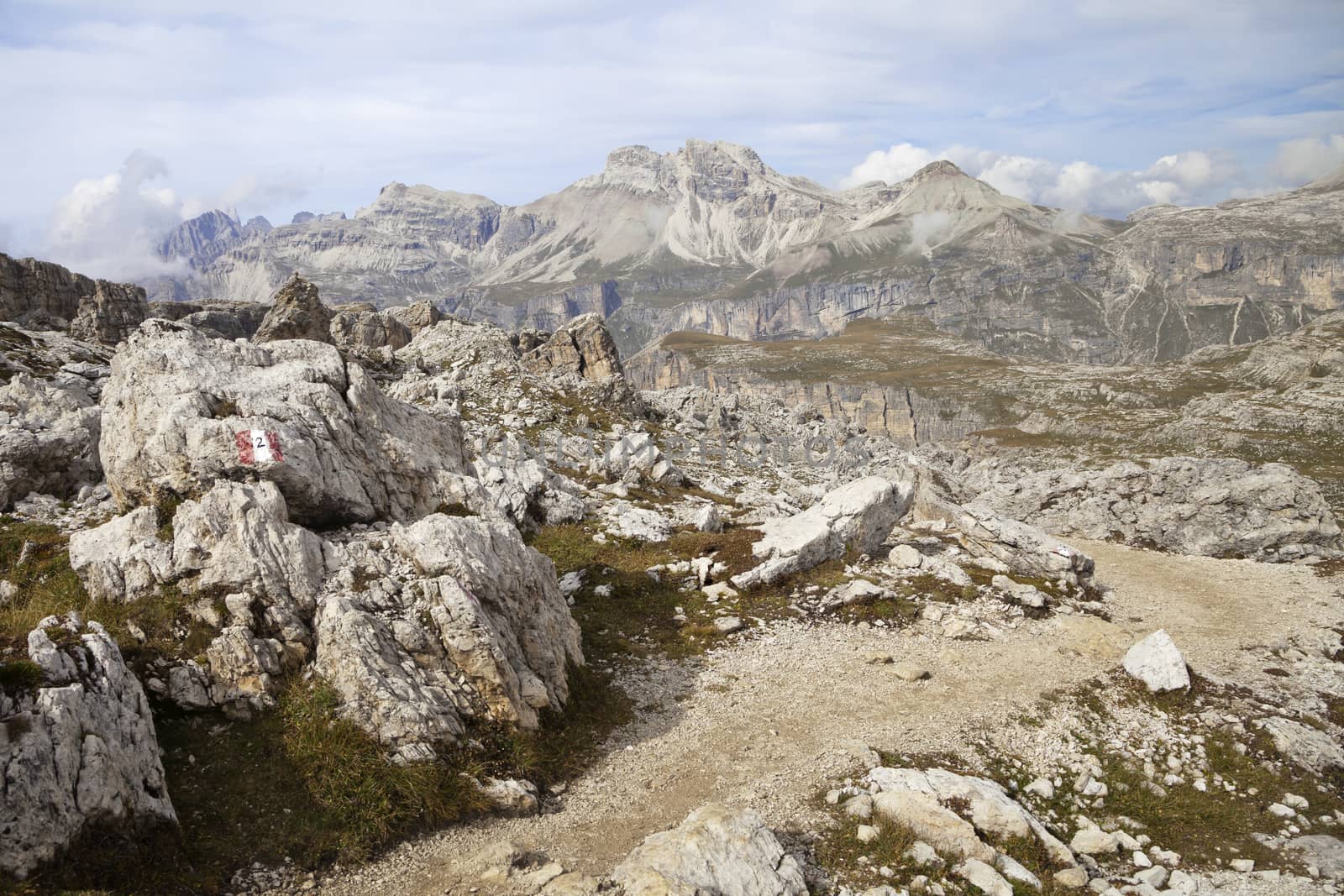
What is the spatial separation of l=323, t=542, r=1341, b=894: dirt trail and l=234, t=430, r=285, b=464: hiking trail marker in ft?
32.7

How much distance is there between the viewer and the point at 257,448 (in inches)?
682

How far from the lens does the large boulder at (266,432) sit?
1720 cm

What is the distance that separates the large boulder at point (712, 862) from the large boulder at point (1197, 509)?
144 ft

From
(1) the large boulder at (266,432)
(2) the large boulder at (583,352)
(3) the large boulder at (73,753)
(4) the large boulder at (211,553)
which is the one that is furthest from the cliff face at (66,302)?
(3) the large boulder at (73,753)

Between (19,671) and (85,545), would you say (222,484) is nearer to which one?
(85,545)

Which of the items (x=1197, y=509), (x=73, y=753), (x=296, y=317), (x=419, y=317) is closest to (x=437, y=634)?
(x=73, y=753)

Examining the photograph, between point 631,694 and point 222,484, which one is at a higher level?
point 222,484

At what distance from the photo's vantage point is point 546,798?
13.8m

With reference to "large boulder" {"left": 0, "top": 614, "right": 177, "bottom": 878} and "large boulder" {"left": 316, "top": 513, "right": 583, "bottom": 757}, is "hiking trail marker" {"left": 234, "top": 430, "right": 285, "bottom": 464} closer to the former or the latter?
"large boulder" {"left": 316, "top": 513, "right": 583, "bottom": 757}

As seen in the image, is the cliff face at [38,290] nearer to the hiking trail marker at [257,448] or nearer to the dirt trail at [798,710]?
the hiking trail marker at [257,448]

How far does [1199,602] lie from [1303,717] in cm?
1131

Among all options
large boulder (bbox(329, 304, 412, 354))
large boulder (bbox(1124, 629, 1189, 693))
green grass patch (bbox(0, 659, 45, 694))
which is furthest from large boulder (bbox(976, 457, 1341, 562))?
large boulder (bbox(329, 304, 412, 354))

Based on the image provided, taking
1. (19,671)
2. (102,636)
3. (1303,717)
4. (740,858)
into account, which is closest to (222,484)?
(102,636)

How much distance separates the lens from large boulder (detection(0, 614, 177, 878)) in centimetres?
925
